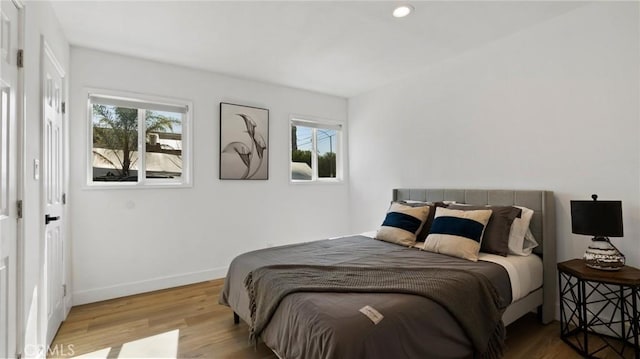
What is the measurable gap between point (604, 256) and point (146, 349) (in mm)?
3241

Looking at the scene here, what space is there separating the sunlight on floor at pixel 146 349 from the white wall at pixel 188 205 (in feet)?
3.71

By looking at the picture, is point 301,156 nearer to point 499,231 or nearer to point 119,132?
point 119,132

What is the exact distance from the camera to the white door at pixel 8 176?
58.3 inches

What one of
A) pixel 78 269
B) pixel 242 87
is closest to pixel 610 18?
pixel 242 87

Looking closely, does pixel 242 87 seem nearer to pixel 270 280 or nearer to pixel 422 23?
pixel 422 23

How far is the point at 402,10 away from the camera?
2.45 m

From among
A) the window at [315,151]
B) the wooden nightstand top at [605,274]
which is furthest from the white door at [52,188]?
the wooden nightstand top at [605,274]

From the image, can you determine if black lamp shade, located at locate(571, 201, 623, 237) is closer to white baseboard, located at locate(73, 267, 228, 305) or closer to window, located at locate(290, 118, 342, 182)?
window, located at locate(290, 118, 342, 182)

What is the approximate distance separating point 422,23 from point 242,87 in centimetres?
230

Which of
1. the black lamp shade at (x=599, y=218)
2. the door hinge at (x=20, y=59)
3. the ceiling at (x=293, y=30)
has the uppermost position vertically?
the ceiling at (x=293, y=30)

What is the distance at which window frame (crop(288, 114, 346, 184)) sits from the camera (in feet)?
14.9

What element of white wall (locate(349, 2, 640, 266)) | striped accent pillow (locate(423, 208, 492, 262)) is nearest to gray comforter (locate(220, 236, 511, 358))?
striped accent pillow (locate(423, 208, 492, 262))

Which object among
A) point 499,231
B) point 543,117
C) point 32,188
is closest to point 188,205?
point 32,188

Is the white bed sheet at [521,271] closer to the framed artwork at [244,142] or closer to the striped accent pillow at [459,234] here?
the striped accent pillow at [459,234]
